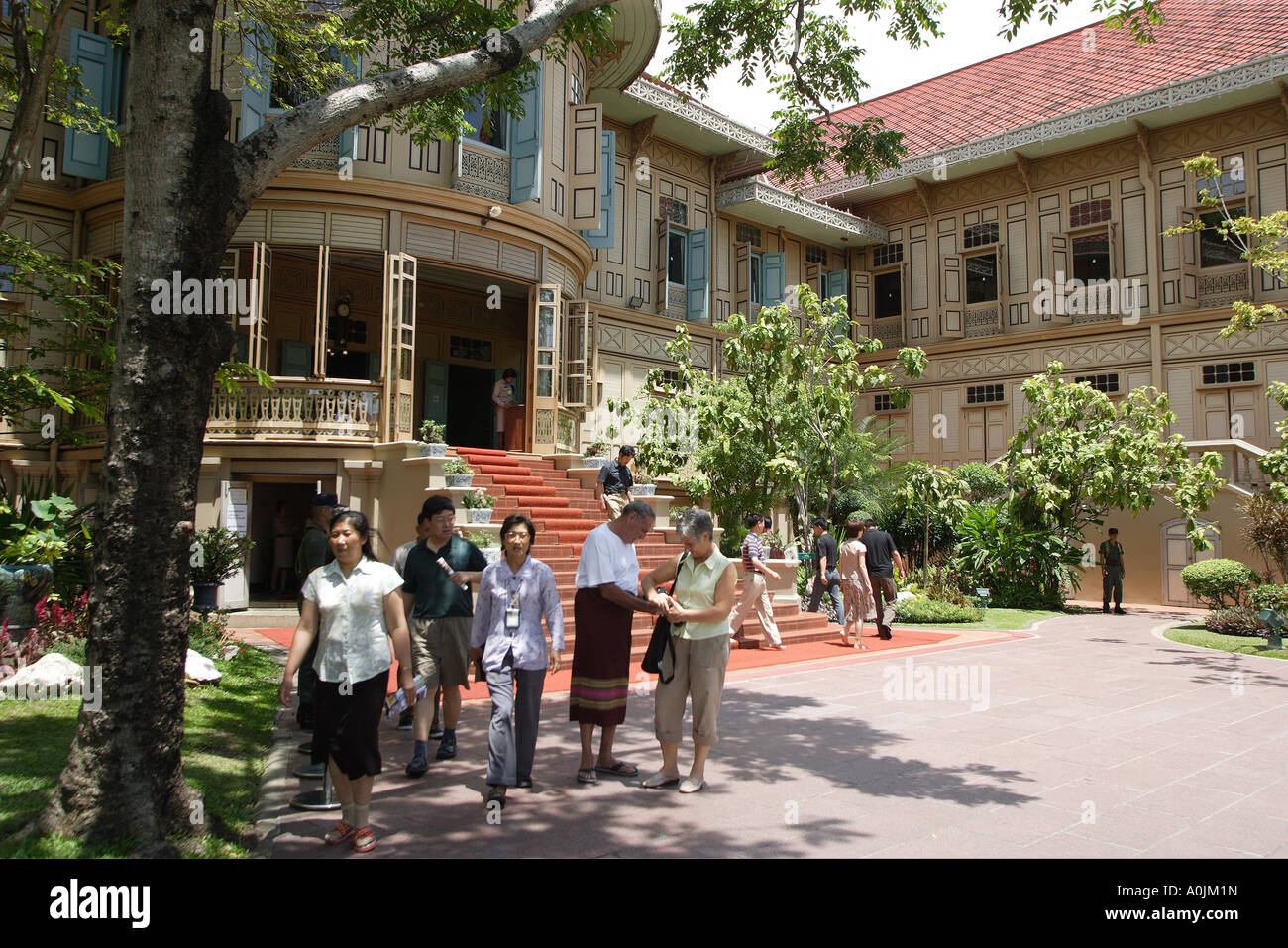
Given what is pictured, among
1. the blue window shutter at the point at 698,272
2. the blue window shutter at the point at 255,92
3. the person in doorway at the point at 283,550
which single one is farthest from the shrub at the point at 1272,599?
the blue window shutter at the point at 255,92

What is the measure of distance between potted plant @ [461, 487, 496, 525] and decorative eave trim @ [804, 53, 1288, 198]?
11053mm

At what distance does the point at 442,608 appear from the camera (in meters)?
5.96

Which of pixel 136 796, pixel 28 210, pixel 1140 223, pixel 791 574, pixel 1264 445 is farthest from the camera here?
pixel 1140 223

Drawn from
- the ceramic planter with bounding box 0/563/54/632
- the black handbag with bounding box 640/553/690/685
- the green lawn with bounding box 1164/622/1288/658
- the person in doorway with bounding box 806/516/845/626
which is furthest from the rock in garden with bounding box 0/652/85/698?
the green lawn with bounding box 1164/622/1288/658

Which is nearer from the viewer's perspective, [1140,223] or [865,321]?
[1140,223]

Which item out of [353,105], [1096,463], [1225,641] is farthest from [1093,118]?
[353,105]

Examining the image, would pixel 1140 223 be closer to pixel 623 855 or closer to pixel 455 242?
pixel 455 242

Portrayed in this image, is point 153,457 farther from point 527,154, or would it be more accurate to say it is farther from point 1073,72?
point 1073,72

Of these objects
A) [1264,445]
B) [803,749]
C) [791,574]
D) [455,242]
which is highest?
[455,242]

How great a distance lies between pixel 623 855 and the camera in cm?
428

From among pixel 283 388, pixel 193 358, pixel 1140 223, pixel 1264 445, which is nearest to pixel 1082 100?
pixel 1140 223

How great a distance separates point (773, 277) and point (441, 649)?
64.8 ft

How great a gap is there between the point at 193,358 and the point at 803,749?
4.75 meters

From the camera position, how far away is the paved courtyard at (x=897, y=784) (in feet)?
14.7
